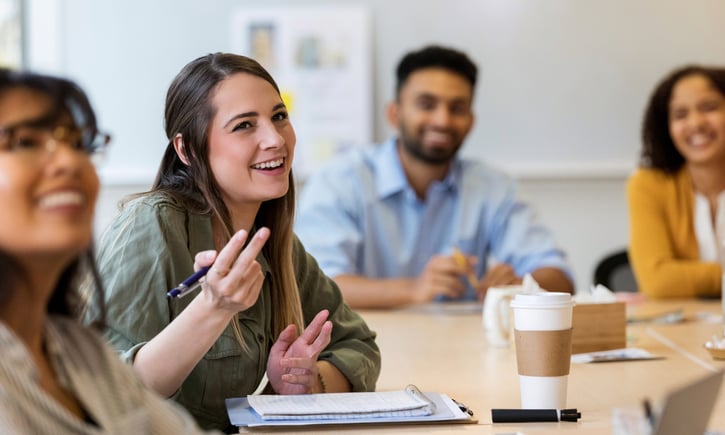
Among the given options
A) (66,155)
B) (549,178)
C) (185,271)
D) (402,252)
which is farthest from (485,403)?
(549,178)

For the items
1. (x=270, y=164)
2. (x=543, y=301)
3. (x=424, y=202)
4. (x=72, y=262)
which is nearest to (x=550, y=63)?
(x=424, y=202)

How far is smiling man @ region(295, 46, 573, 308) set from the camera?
335 cm

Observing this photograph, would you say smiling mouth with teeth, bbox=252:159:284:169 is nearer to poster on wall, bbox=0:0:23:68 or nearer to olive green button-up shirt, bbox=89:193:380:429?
olive green button-up shirt, bbox=89:193:380:429

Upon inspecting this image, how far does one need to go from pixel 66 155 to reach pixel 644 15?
12.0 ft

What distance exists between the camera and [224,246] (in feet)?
5.59

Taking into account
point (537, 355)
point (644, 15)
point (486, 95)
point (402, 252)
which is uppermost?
point (644, 15)

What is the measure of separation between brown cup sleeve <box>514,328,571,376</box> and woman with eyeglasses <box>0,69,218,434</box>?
63 cm

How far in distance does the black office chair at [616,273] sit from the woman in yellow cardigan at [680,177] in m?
0.15

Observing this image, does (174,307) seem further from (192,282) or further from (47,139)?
(47,139)

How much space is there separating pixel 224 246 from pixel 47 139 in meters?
0.80

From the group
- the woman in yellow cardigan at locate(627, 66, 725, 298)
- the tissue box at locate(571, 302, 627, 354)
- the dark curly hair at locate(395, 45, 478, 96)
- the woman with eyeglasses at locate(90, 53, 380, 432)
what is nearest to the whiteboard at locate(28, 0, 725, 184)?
the dark curly hair at locate(395, 45, 478, 96)

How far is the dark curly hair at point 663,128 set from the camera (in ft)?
11.5

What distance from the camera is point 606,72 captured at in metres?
4.21

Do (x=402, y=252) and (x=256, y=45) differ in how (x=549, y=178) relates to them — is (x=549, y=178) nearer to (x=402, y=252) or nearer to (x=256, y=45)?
(x=402, y=252)
